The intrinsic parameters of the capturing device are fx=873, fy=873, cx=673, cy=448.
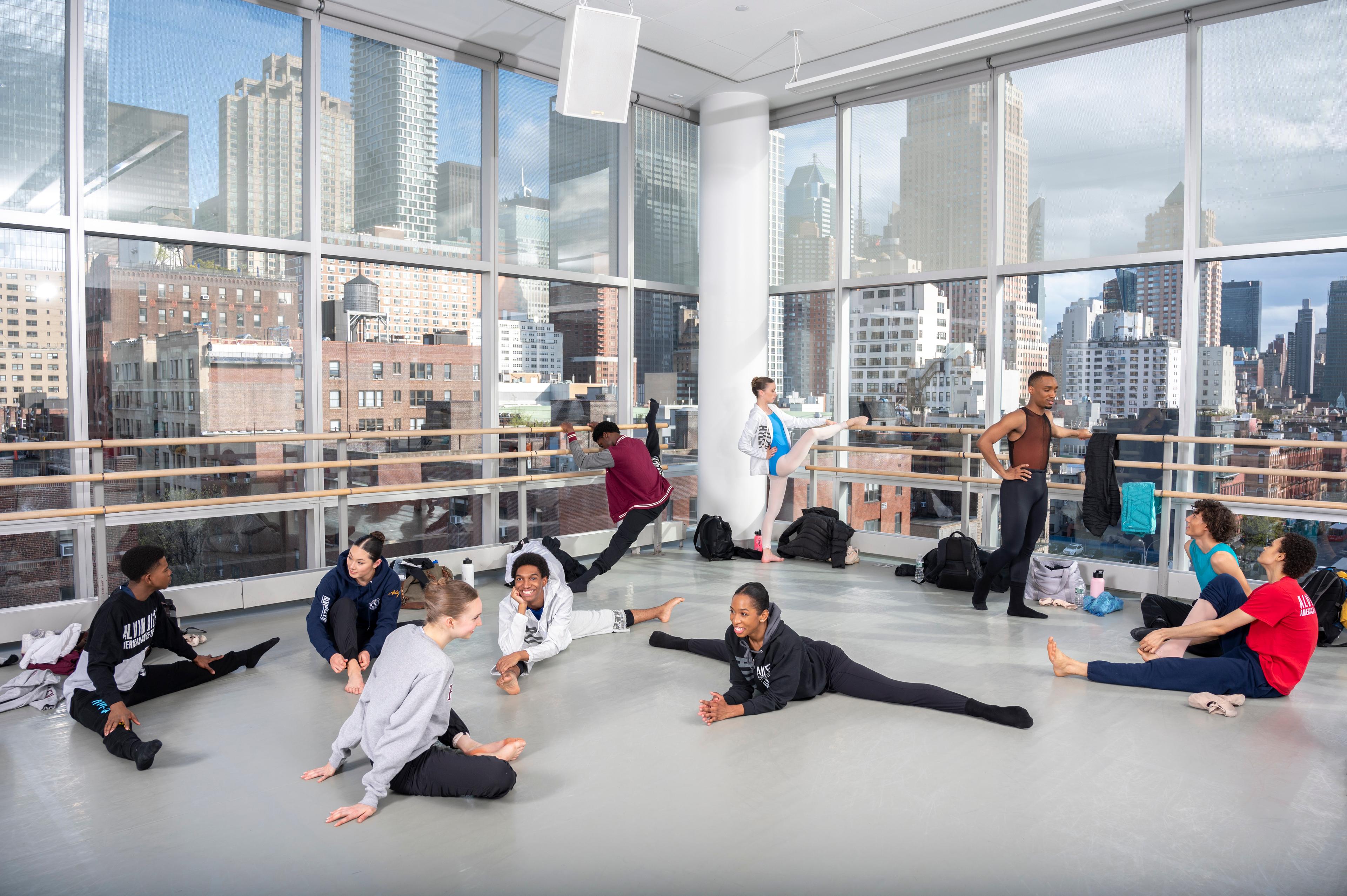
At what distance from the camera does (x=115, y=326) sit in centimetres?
560

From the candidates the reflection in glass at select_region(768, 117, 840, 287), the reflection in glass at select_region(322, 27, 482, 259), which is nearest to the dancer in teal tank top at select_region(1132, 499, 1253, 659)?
the reflection in glass at select_region(768, 117, 840, 287)

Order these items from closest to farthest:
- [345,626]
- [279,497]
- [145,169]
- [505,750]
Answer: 1. [505,750]
2. [345,626]
3. [145,169]
4. [279,497]

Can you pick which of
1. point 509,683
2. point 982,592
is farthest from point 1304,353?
point 509,683

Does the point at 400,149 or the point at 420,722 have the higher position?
the point at 400,149

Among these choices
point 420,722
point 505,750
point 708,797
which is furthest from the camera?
point 505,750

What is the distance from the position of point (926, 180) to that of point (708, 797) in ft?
20.2

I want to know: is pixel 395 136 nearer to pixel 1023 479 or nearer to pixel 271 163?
pixel 271 163

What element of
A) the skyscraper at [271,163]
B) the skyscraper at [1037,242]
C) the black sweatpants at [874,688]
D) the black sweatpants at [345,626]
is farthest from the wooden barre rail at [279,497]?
the skyscraper at [1037,242]

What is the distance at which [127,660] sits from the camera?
13.1 ft

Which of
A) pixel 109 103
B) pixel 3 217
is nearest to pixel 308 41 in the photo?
pixel 109 103

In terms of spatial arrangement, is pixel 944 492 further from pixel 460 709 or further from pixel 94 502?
pixel 94 502

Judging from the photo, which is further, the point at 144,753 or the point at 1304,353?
the point at 1304,353

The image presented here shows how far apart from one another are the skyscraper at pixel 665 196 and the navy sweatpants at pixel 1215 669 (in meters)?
5.63

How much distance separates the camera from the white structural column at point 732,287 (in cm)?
814
